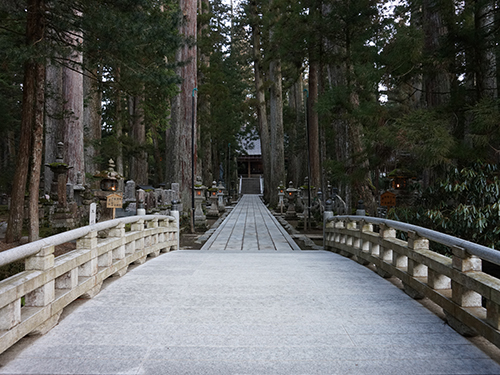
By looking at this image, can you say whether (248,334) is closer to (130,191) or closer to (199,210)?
(199,210)

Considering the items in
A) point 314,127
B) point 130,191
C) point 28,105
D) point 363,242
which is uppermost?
point 314,127

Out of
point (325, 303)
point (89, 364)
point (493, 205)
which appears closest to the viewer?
point (89, 364)

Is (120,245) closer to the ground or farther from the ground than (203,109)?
closer to the ground

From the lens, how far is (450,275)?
3.11 meters

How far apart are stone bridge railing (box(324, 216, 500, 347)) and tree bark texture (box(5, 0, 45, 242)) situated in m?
6.42

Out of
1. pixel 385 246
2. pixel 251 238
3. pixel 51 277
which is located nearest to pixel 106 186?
pixel 251 238

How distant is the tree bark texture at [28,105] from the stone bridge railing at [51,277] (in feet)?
10.6

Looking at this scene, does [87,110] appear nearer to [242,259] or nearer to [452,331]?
[242,259]

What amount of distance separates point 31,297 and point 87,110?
50.7 feet

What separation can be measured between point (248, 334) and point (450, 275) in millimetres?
1810

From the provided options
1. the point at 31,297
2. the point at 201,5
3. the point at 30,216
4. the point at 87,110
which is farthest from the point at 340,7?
the point at 201,5

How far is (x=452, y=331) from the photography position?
9.81 feet

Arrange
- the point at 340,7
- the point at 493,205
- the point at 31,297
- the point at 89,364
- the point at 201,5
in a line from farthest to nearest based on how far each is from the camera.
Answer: the point at 201,5 → the point at 340,7 → the point at 493,205 → the point at 31,297 → the point at 89,364

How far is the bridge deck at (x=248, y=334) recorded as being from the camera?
2414 mm
